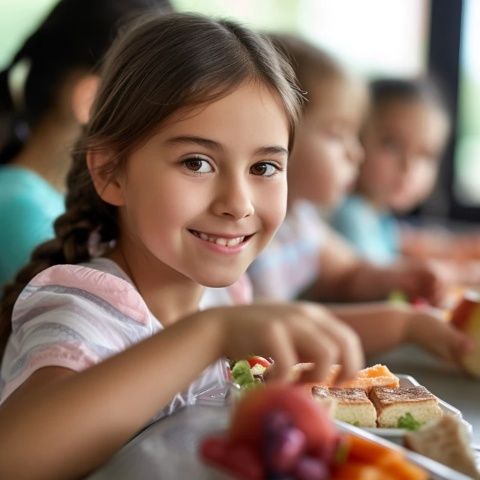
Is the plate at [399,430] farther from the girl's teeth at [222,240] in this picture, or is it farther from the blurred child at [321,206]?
the blurred child at [321,206]

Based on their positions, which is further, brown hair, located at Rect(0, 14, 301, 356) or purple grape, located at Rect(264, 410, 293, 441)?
brown hair, located at Rect(0, 14, 301, 356)

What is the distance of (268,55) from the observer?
750 mm

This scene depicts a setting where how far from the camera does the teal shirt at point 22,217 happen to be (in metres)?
1.06

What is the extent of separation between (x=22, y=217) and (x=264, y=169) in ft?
1.57

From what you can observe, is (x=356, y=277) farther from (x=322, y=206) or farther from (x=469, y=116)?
(x=469, y=116)

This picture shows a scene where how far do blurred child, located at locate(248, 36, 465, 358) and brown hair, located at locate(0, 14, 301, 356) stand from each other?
52 centimetres

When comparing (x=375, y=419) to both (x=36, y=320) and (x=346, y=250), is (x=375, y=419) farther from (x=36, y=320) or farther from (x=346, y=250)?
(x=346, y=250)

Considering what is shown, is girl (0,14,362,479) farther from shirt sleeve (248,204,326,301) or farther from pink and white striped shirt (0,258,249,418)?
shirt sleeve (248,204,326,301)

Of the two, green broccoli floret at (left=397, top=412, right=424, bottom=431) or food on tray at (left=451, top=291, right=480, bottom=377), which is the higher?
green broccoli floret at (left=397, top=412, right=424, bottom=431)

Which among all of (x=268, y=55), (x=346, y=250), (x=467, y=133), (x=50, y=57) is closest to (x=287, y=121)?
(x=268, y=55)

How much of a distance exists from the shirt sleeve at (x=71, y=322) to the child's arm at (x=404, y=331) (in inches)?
16.1

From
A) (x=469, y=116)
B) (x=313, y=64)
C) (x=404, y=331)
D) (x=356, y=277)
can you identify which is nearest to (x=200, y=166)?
(x=404, y=331)

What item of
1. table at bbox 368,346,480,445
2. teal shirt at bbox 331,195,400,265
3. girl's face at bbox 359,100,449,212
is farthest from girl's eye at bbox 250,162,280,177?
girl's face at bbox 359,100,449,212

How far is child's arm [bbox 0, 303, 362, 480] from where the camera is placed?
1.74ft
